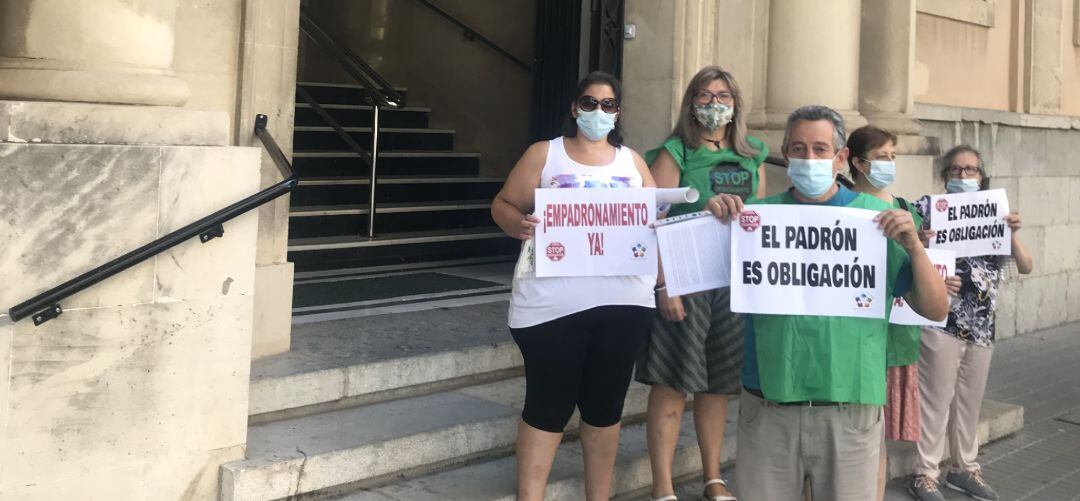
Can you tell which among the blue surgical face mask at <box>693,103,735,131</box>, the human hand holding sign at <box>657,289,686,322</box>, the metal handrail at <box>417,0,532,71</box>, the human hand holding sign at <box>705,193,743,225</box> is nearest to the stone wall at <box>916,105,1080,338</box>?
the metal handrail at <box>417,0,532,71</box>

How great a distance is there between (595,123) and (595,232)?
44 cm

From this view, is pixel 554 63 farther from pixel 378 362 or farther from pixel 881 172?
pixel 881 172

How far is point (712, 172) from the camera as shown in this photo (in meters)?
4.67

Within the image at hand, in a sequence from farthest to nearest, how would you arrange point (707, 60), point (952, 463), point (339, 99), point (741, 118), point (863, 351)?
point (339, 99), point (707, 60), point (952, 463), point (741, 118), point (863, 351)

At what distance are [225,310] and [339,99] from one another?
6975 mm

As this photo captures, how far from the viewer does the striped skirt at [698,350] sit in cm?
474

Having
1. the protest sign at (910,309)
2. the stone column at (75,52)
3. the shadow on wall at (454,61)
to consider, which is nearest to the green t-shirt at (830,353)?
the protest sign at (910,309)

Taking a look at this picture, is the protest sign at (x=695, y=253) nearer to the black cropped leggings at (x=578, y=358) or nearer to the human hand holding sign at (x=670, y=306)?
the black cropped leggings at (x=578, y=358)

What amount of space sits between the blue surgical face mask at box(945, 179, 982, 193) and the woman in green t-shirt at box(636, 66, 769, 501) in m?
1.24

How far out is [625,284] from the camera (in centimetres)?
423

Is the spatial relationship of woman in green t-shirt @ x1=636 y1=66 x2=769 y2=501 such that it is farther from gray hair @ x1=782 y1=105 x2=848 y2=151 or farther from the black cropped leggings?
gray hair @ x1=782 y1=105 x2=848 y2=151

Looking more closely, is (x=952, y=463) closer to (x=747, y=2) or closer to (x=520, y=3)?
(x=747, y=2)

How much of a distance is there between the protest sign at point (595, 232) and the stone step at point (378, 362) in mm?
1466

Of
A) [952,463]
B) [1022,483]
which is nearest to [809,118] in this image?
[952,463]
